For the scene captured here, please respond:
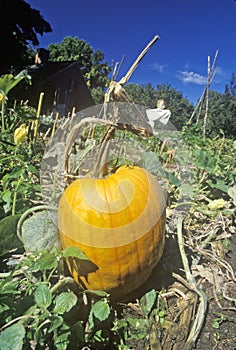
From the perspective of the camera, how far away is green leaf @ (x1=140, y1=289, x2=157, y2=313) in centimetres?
85

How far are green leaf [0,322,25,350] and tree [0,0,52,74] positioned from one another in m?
11.6

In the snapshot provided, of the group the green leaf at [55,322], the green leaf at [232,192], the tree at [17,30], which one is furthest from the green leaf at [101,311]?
the tree at [17,30]

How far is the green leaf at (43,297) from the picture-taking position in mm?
610

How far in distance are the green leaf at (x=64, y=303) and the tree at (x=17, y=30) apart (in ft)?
37.7

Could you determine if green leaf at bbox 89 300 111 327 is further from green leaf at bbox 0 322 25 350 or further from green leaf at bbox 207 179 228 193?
green leaf at bbox 207 179 228 193

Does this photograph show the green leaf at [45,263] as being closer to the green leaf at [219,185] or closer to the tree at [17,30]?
the green leaf at [219,185]

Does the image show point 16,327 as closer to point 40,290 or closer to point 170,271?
point 40,290

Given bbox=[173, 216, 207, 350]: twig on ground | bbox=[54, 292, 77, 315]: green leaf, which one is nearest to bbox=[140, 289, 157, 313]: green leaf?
bbox=[173, 216, 207, 350]: twig on ground

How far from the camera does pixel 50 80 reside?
14.5 meters

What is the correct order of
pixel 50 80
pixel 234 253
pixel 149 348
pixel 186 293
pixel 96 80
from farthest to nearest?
pixel 96 80
pixel 50 80
pixel 234 253
pixel 186 293
pixel 149 348

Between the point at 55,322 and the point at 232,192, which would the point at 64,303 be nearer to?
the point at 55,322

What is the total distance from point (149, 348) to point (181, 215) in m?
0.55

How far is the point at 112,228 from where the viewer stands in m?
0.78

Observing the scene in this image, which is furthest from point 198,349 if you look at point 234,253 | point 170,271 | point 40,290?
point 234,253
